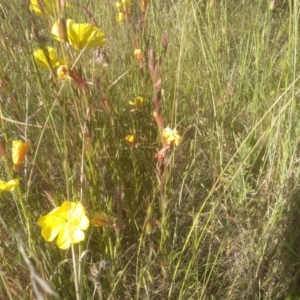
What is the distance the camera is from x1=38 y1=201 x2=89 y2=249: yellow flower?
703 millimetres

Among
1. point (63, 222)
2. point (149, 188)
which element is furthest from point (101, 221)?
point (149, 188)

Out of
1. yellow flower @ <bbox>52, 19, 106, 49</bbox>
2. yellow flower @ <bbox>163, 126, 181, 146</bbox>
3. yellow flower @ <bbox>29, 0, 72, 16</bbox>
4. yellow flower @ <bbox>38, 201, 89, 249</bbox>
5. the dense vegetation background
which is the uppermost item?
yellow flower @ <bbox>29, 0, 72, 16</bbox>

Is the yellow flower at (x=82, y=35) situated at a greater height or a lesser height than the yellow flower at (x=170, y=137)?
greater

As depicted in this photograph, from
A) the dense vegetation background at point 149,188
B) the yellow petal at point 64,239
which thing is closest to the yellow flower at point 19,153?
the dense vegetation background at point 149,188

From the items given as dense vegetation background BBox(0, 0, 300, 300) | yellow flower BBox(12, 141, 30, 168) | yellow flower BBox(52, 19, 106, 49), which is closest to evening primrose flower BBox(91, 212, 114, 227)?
dense vegetation background BBox(0, 0, 300, 300)

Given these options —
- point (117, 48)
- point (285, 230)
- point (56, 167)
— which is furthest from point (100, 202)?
point (117, 48)

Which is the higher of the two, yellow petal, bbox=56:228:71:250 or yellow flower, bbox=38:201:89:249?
yellow flower, bbox=38:201:89:249

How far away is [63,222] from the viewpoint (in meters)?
0.73

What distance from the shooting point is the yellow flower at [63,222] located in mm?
703

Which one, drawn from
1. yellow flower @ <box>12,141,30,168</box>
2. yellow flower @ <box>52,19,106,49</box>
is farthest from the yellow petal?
yellow flower @ <box>52,19,106,49</box>

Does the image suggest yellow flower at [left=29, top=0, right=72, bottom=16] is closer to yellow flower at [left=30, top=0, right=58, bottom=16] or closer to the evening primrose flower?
yellow flower at [left=30, top=0, right=58, bottom=16]

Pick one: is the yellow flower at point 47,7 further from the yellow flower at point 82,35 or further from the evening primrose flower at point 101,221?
the evening primrose flower at point 101,221

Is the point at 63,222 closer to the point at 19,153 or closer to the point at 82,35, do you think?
the point at 19,153

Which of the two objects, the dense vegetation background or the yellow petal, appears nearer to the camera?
the yellow petal
